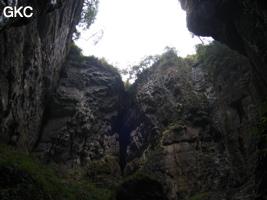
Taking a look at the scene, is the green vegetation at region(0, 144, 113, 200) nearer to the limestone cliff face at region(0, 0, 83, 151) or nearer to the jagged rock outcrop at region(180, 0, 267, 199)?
the limestone cliff face at region(0, 0, 83, 151)

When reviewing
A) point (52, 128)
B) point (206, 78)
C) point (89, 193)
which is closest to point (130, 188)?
point (89, 193)

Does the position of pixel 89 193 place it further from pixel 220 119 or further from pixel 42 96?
pixel 220 119

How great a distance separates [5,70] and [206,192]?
42.1ft

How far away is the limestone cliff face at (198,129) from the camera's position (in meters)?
13.3

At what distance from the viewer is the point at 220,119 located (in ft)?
53.5

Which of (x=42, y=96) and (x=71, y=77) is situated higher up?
(x=71, y=77)

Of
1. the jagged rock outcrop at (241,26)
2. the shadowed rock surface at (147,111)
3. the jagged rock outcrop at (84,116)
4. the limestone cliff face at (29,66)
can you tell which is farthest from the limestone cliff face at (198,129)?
the limestone cliff face at (29,66)

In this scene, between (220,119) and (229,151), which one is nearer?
(229,151)

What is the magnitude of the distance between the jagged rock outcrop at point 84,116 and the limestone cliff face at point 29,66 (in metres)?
1.43

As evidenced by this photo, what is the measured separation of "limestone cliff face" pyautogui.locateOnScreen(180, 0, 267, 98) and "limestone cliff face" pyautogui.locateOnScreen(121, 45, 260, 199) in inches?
103

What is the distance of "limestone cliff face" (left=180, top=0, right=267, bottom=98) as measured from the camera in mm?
9648
